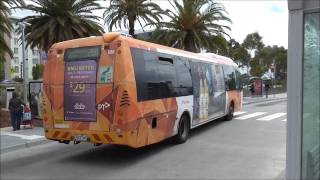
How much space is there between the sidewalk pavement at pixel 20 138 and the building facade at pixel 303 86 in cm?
812

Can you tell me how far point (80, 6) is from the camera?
893 inches

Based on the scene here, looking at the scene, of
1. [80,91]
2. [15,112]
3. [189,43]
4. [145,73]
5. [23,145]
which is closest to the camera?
[80,91]

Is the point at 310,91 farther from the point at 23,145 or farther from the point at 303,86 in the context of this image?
the point at 23,145

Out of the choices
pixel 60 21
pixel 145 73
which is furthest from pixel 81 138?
pixel 60 21

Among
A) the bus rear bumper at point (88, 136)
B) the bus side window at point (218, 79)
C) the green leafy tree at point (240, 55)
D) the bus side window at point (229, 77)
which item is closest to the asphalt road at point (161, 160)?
the bus rear bumper at point (88, 136)

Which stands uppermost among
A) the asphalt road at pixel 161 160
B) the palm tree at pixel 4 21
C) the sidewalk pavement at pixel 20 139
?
the palm tree at pixel 4 21

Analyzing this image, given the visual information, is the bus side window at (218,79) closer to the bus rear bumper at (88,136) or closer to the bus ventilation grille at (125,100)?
the bus ventilation grille at (125,100)

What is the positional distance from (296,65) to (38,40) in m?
19.5

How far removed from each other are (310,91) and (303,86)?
0.19m

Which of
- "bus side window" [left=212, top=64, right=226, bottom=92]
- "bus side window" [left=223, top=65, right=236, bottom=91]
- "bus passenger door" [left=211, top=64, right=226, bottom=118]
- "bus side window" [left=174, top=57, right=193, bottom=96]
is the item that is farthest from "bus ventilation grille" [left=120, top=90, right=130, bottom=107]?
"bus side window" [left=223, top=65, right=236, bottom=91]

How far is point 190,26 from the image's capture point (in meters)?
26.9

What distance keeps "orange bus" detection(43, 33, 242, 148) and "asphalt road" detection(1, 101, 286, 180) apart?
524mm

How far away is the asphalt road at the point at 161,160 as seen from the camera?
8914 mm

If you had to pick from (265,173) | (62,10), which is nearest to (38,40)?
(62,10)
